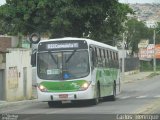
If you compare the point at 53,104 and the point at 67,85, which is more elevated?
the point at 67,85

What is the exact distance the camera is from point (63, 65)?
25109 mm

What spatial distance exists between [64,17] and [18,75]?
6460 mm

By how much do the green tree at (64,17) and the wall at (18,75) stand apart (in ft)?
13.9

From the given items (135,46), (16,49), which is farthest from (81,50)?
(135,46)

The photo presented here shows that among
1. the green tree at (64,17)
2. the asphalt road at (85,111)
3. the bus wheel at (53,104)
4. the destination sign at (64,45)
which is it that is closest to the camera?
the asphalt road at (85,111)

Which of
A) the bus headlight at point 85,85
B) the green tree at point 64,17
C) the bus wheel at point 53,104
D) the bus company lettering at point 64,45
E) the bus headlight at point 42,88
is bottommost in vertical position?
the bus wheel at point 53,104

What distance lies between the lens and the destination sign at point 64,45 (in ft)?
83.6

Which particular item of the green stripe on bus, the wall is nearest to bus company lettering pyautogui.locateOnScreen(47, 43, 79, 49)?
the green stripe on bus

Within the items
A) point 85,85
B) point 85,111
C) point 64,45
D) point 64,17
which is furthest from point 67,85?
point 64,17

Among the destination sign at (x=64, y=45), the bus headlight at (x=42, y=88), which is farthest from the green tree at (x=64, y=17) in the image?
the bus headlight at (x=42, y=88)

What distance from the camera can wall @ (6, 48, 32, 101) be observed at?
34.6m

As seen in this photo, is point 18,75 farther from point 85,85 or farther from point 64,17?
point 85,85

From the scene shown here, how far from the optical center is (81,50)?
83.6 feet

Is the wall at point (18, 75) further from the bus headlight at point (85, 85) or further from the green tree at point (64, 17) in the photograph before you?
the bus headlight at point (85, 85)
